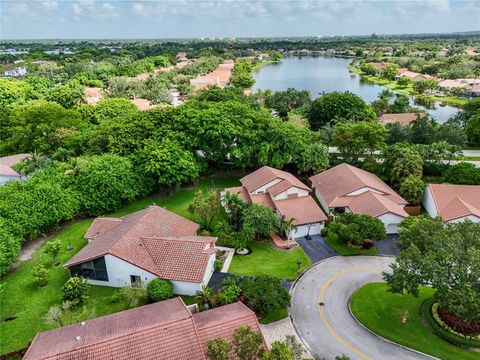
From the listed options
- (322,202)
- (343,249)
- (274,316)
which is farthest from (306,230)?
(274,316)

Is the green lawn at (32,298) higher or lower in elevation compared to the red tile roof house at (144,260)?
lower

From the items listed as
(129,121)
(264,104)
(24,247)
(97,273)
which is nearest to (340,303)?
(97,273)

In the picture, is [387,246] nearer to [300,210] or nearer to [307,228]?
[307,228]

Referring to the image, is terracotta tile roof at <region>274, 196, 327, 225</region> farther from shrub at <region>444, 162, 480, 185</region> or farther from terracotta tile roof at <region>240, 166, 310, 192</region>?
shrub at <region>444, 162, 480, 185</region>

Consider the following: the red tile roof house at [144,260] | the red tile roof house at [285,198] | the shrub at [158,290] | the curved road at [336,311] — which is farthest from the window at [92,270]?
the red tile roof house at [285,198]

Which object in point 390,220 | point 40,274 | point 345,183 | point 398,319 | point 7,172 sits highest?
point 345,183

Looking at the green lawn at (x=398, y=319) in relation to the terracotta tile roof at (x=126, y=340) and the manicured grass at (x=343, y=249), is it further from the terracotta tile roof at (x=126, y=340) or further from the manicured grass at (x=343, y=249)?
the terracotta tile roof at (x=126, y=340)

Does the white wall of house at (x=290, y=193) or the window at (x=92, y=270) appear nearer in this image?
the window at (x=92, y=270)
